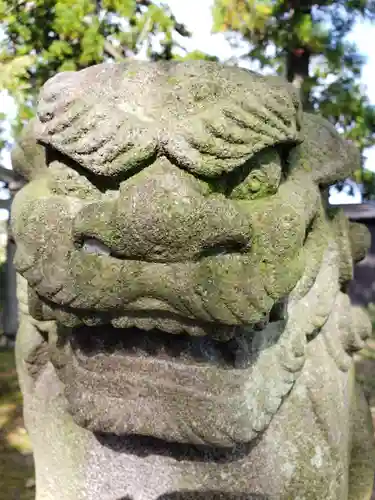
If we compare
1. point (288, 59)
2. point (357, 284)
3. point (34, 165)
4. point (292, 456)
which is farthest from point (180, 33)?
point (357, 284)

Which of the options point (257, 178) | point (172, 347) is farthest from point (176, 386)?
point (257, 178)

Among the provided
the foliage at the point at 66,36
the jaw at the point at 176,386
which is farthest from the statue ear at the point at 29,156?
the foliage at the point at 66,36

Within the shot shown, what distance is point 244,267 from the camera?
632 millimetres

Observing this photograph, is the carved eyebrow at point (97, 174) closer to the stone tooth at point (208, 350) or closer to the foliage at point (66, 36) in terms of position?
the stone tooth at point (208, 350)

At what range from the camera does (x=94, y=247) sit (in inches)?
25.8

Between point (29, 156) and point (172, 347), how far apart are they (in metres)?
0.33

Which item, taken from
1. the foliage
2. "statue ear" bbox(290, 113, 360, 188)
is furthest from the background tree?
"statue ear" bbox(290, 113, 360, 188)

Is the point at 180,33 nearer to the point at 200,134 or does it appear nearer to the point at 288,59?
the point at 288,59

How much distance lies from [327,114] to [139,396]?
8.89 ft

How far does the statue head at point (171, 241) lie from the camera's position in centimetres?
62

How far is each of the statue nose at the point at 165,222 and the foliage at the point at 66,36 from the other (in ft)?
6.80

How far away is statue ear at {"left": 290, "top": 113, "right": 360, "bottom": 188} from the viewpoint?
810 millimetres

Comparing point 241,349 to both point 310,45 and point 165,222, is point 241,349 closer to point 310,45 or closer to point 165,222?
point 165,222

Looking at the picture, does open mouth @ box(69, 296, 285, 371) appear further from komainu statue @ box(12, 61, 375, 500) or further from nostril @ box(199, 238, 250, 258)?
nostril @ box(199, 238, 250, 258)
